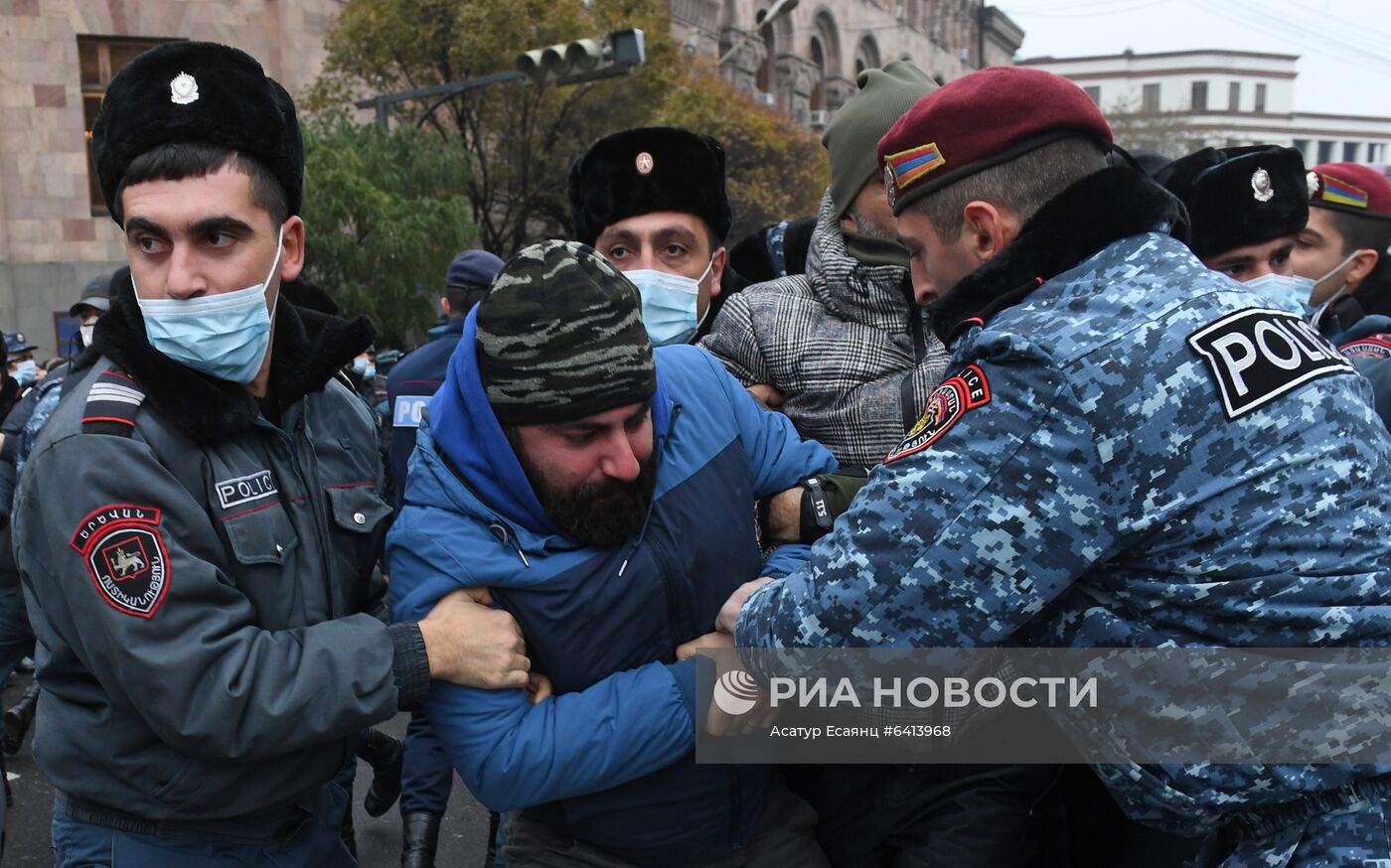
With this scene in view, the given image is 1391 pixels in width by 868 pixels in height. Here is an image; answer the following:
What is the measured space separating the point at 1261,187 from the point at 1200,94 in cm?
9110

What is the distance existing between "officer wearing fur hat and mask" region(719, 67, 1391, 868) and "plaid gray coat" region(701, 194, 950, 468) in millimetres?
752

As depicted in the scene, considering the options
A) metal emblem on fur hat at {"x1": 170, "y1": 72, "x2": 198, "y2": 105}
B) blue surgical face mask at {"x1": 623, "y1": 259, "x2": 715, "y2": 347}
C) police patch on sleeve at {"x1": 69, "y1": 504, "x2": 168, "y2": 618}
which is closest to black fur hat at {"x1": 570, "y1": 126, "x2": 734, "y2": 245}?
blue surgical face mask at {"x1": 623, "y1": 259, "x2": 715, "y2": 347}

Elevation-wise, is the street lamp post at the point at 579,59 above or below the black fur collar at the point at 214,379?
above

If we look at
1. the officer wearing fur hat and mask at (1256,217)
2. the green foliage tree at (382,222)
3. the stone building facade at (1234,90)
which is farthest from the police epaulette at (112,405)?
the stone building facade at (1234,90)

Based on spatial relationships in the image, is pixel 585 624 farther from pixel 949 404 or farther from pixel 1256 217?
pixel 1256 217

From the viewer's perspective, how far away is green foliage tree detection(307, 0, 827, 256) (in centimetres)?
1683

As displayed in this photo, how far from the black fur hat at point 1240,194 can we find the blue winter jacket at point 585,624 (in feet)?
7.01

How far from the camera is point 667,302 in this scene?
3.13 metres

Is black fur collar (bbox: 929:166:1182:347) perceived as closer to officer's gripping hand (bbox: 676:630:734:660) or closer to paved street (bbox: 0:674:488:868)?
officer's gripping hand (bbox: 676:630:734:660)

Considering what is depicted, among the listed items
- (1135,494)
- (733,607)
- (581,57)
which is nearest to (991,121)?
(1135,494)

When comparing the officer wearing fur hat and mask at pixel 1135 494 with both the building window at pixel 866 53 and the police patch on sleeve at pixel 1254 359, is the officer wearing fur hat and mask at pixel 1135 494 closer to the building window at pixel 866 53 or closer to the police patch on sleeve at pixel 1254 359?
the police patch on sleeve at pixel 1254 359

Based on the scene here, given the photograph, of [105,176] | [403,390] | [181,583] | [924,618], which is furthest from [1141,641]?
[403,390]

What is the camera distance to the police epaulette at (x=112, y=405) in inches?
71.7

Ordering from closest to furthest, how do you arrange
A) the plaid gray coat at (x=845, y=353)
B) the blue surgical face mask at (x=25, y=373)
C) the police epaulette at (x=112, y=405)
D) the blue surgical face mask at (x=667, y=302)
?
the police epaulette at (x=112, y=405), the plaid gray coat at (x=845, y=353), the blue surgical face mask at (x=667, y=302), the blue surgical face mask at (x=25, y=373)
